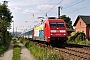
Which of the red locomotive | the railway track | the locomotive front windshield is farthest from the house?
the railway track

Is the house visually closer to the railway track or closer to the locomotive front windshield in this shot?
the locomotive front windshield

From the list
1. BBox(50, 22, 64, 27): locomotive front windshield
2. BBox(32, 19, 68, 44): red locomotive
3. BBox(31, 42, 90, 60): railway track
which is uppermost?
BBox(50, 22, 64, 27): locomotive front windshield

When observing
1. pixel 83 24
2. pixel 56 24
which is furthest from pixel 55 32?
pixel 83 24

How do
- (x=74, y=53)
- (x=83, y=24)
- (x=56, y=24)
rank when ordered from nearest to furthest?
(x=74, y=53), (x=56, y=24), (x=83, y=24)

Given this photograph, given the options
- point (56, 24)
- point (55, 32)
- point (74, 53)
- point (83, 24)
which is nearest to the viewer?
point (74, 53)

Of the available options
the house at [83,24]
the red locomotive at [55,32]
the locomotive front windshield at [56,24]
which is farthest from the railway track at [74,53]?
the house at [83,24]

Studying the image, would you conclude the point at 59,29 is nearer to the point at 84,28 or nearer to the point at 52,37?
the point at 52,37

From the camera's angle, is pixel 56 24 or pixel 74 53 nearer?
pixel 74 53

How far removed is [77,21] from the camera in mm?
59062

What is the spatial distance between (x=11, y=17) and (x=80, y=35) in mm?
14362

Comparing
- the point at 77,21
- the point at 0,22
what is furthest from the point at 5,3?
the point at 77,21

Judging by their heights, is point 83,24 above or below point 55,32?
above

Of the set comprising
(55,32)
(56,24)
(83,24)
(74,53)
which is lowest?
(74,53)

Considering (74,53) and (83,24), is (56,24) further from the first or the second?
(83,24)
